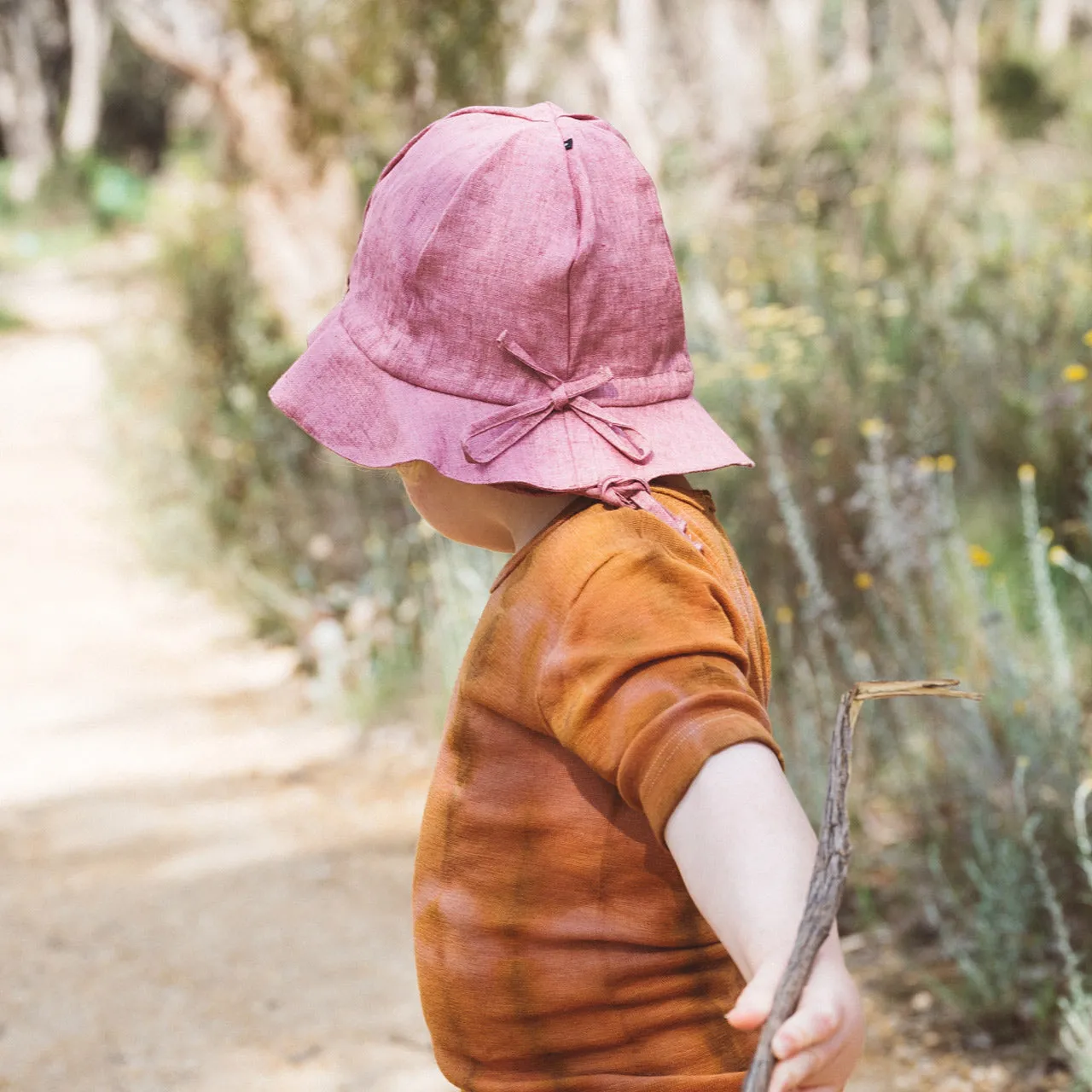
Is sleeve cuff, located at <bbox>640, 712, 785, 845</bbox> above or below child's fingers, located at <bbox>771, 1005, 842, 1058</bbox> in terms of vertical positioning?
above

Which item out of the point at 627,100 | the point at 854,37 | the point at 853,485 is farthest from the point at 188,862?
the point at 854,37

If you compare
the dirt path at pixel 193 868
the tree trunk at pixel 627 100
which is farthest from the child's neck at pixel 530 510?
the tree trunk at pixel 627 100

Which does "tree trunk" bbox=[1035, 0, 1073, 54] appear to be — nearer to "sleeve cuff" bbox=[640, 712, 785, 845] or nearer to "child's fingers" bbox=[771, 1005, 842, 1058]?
"sleeve cuff" bbox=[640, 712, 785, 845]

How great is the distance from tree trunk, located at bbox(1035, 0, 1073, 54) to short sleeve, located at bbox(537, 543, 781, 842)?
58.2 feet

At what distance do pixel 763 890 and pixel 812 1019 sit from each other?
9 centimetres

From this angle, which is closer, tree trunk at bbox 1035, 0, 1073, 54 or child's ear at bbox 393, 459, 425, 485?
child's ear at bbox 393, 459, 425, 485

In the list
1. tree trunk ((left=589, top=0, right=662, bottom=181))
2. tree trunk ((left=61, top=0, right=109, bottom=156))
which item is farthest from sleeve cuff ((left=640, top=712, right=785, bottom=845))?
tree trunk ((left=61, top=0, right=109, bottom=156))

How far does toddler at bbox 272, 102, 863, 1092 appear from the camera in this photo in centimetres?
110

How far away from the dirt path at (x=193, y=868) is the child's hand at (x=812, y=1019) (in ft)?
5.63

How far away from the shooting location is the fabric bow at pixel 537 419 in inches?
46.1

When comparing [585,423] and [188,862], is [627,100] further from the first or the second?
[585,423]

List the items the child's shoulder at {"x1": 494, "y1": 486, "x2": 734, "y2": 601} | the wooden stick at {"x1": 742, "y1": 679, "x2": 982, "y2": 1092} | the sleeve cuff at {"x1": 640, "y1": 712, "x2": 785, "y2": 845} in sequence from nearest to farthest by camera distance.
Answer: the wooden stick at {"x1": 742, "y1": 679, "x2": 982, "y2": 1092} → the sleeve cuff at {"x1": 640, "y1": 712, "x2": 785, "y2": 845} → the child's shoulder at {"x1": 494, "y1": 486, "x2": 734, "y2": 601}

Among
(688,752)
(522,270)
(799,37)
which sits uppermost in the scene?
(522,270)

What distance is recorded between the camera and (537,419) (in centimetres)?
118
